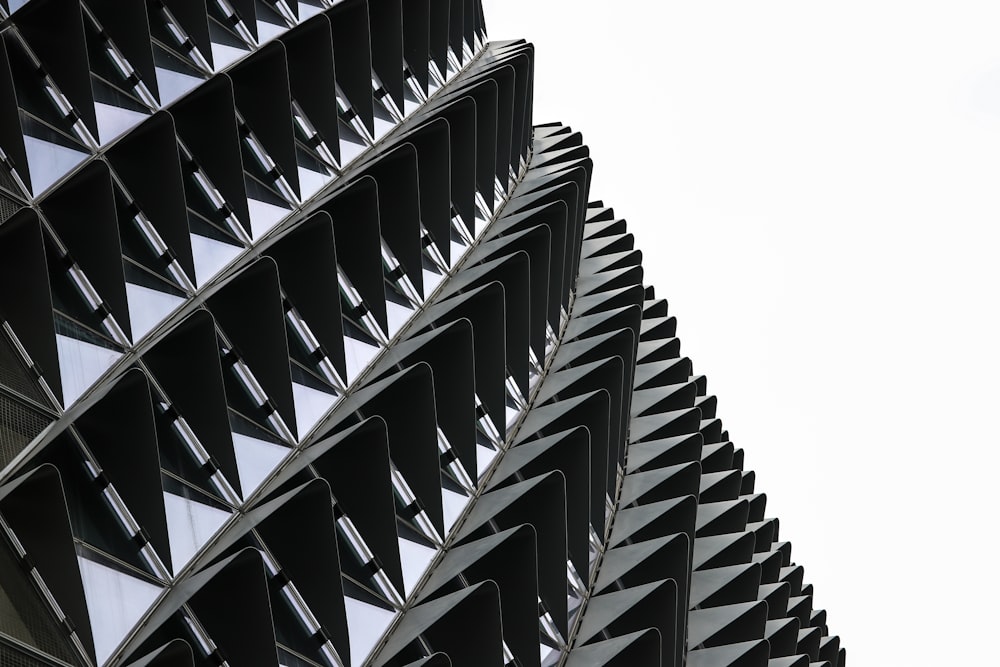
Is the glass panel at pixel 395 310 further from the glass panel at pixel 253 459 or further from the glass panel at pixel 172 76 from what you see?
the glass panel at pixel 172 76

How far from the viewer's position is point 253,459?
18.0 meters

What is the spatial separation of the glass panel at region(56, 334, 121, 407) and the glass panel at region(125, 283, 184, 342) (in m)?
0.90

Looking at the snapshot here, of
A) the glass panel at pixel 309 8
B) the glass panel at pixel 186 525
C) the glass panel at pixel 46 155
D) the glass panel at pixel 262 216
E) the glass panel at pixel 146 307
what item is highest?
the glass panel at pixel 309 8

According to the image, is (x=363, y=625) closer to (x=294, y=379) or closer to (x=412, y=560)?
(x=412, y=560)

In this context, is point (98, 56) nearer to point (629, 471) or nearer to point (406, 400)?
point (406, 400)

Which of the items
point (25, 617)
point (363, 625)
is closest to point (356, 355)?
point (363, 625)

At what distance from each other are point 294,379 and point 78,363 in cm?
494

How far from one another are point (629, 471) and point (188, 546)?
21456mm

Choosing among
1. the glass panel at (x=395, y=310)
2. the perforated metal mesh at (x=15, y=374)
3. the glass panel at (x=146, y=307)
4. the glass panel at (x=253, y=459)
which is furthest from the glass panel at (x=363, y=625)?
the glass panel at (x=395, y=310)

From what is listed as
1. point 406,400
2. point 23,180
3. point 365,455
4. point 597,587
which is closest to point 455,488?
point 406,400

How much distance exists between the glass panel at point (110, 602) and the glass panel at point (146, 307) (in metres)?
4.36

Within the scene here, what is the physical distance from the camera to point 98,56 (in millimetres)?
20906

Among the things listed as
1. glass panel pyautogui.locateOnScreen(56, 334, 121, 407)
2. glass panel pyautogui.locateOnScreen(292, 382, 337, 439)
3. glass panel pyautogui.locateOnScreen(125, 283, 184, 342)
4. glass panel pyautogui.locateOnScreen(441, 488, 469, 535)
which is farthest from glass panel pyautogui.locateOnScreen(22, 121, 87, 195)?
glass panel pyautogui.locateOnScreen(441, 488, 469, 535)

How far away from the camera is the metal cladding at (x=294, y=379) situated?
14.6 m
